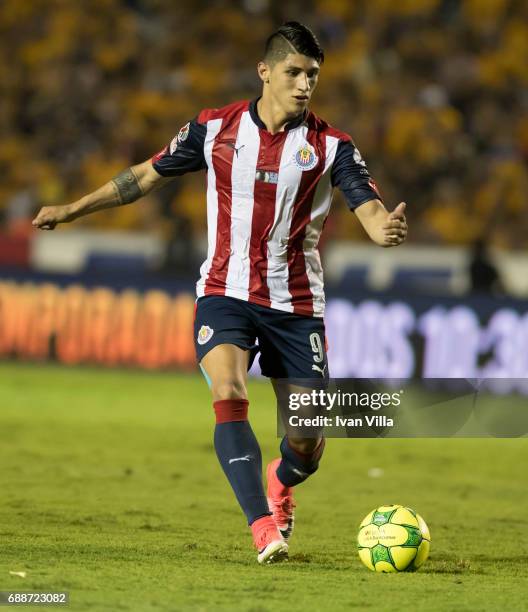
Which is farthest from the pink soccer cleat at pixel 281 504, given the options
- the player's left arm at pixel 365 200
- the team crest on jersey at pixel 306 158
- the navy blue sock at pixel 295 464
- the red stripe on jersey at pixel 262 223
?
the team crest on jersey at pixel 306 158

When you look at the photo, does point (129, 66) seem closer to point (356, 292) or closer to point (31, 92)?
point (31, 92)

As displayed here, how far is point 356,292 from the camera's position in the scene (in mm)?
14430

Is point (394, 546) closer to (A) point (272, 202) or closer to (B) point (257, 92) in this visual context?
(A) point (272, 202)

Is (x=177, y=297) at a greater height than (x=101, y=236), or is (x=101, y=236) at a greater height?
(x=101, y=236)

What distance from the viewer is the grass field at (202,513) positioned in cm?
455

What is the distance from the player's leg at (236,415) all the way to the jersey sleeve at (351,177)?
2.21 feet

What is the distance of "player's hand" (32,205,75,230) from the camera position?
5.66 m

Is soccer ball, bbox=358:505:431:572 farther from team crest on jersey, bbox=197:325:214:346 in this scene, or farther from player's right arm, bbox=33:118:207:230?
player's right arm, bbox=33:118:207:230

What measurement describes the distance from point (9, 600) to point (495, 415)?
3.35 meters

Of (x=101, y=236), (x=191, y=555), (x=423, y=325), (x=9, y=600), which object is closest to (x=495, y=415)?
(x=191, y=555)

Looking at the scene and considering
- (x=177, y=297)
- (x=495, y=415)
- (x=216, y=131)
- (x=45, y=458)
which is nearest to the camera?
(x=216, y=131)

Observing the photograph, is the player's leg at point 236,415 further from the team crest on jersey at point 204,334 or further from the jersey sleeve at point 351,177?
the jersey sleeve at point 351,177

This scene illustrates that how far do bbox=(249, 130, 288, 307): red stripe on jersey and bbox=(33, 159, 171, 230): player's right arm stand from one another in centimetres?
52

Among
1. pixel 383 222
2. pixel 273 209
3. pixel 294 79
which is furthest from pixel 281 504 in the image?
pixel 294 79
